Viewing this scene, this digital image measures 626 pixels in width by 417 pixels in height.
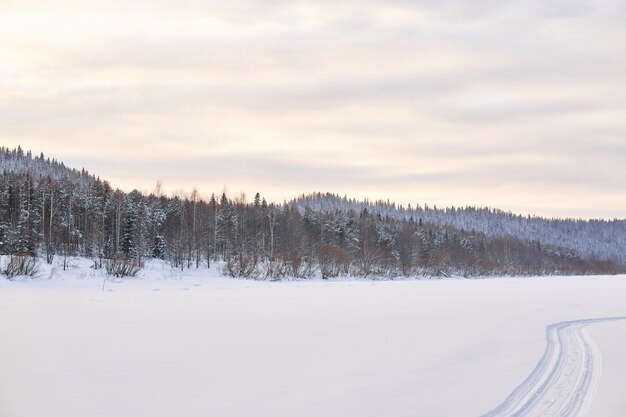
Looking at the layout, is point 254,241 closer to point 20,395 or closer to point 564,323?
point 564,323

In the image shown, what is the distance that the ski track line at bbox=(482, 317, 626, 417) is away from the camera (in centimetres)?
685

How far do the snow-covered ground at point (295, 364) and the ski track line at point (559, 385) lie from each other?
1.3 inches

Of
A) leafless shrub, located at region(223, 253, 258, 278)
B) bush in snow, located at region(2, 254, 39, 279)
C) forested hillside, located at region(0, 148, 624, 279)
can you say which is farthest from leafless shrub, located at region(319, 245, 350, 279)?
bush in snow, located at region(2, 254, 39, 279)

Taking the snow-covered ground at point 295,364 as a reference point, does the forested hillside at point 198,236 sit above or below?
above

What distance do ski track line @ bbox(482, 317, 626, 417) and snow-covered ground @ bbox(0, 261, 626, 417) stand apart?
1.3 inches

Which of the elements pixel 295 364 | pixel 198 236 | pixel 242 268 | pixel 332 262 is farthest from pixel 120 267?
pixel 295 364

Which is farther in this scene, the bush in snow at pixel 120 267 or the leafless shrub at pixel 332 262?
the leafless shrub at pixel 332 262

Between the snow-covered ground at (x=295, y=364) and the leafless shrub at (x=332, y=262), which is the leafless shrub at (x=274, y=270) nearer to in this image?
the leafless shrub at (x=332, y=262)

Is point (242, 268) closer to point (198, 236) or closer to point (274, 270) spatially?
point (274, 270)

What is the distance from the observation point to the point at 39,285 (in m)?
32.6

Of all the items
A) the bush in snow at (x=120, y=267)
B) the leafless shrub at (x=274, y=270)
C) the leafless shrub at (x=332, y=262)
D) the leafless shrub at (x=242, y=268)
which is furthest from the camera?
the leafless shrub at (x=332, y=262)

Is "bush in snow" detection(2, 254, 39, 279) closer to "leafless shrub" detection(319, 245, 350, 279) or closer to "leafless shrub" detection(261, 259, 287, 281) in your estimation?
"leafless shrub" detection(261, 259, 287, 281)

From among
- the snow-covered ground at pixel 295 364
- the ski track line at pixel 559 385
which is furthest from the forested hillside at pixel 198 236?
the ski track line at pixel 559 385

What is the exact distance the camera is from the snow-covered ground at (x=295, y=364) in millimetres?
7051
